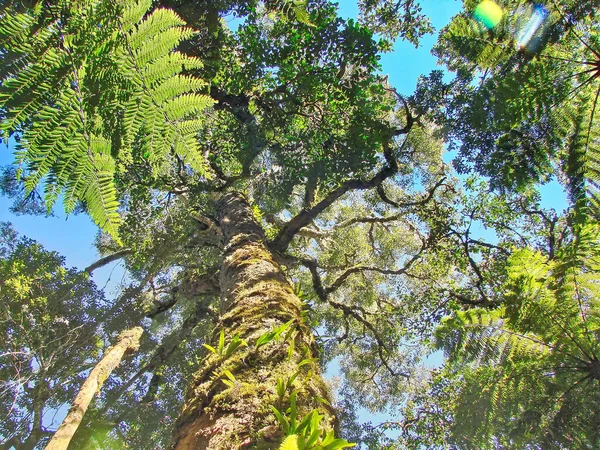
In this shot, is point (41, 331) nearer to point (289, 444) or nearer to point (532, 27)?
point (289, 444)

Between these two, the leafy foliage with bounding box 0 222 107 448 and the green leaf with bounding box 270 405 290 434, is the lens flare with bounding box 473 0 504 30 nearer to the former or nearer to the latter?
the green leaf with bounding box 270 405 290 434

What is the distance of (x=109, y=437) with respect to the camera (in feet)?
31.7

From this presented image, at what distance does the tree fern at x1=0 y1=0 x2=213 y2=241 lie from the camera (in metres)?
1.51

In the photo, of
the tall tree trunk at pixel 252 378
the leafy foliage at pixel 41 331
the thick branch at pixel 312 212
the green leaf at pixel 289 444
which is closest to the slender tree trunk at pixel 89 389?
the leafy foliage at pixel 41 331

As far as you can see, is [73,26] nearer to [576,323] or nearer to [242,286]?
[242,286]

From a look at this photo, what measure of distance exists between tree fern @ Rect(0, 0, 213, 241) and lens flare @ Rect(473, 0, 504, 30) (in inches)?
184

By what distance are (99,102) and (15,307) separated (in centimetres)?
956

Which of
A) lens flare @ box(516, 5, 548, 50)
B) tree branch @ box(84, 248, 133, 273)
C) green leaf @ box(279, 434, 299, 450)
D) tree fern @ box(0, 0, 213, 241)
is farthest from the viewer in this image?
tree branch @ box(84, 248, 133, 273)

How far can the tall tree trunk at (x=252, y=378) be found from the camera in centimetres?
158

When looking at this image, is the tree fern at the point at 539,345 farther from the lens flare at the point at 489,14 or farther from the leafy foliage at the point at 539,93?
the lens flare at the point at 489,14

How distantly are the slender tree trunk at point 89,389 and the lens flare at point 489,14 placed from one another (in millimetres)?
7254

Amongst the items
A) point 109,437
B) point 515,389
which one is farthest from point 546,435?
point 109,437

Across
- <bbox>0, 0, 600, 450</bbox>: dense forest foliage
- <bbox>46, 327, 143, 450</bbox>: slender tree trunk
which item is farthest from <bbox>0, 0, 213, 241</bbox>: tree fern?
<bbox>46, 327, 143, 450</bbox>: slender tree trunk

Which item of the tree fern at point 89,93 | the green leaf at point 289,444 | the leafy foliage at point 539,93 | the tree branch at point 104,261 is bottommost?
the green leaf at point 289,444
